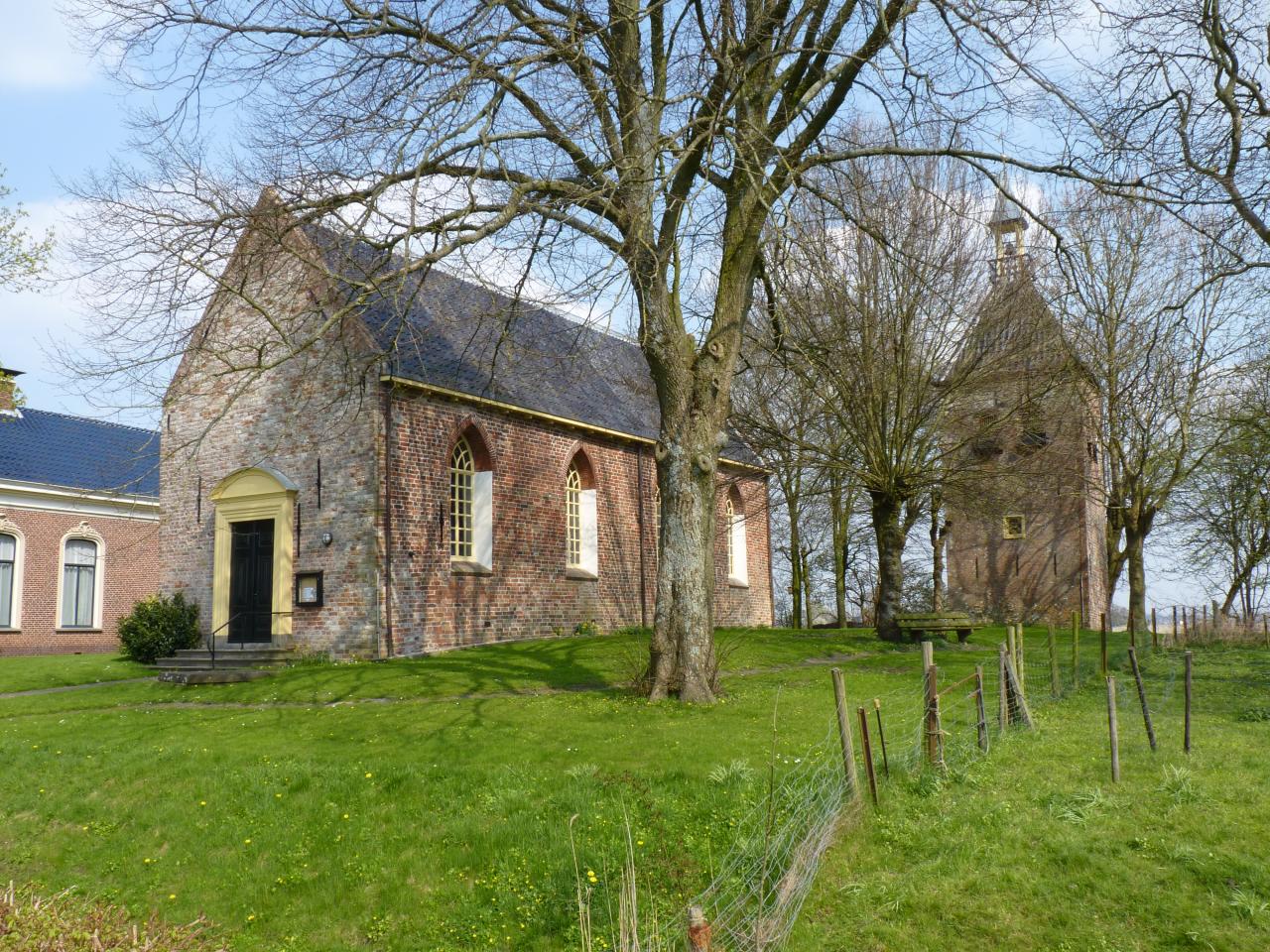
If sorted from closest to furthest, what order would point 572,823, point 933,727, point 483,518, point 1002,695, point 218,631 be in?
point 572,823 < point 933,727 < point 1002,695 < point 218,631 < point 483,518

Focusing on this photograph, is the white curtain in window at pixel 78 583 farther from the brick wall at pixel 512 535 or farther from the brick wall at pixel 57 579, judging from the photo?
the brick wall at pixel 512 535

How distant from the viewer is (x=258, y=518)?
19828 millimetres

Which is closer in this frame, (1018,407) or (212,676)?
(212,676)

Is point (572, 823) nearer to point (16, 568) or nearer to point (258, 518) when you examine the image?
point (258, 518)

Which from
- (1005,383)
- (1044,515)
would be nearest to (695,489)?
(1005,383)

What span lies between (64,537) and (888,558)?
23022 mm

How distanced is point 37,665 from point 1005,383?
70.9 ft

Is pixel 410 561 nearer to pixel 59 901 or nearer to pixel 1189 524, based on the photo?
pixel 59 901

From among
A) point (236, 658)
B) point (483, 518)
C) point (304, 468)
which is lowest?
point (236, 658)

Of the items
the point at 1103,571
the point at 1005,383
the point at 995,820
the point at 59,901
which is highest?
the point at 1005,383

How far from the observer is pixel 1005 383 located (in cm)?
2206

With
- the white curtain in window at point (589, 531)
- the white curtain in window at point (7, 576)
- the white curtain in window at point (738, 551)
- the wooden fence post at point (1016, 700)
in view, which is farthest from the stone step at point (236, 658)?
the white curtain in window at point (738, 551)

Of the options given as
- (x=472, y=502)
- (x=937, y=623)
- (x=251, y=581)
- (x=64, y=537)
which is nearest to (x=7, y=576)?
(x=64, y=537)

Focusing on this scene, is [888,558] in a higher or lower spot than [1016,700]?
higher
